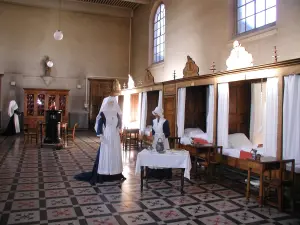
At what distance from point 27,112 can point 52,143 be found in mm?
5043

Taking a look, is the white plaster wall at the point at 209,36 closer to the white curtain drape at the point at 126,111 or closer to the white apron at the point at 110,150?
the white curtain drape at the point at 126,111

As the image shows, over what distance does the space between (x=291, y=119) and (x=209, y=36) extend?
507cm

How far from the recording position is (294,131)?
4.81 metres

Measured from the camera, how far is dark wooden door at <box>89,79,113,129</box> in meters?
15.8

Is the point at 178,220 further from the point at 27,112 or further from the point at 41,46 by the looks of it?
the point at 41,46

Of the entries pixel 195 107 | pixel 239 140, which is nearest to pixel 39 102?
pixel 195 107

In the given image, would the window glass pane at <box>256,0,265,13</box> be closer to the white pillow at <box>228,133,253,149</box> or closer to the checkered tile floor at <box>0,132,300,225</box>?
the white pillow at <box>228,133,253,149</box>

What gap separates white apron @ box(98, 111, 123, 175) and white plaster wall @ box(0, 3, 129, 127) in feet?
33.9

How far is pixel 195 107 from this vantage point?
8680 millimetres

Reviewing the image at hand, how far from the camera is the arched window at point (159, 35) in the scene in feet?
41.8

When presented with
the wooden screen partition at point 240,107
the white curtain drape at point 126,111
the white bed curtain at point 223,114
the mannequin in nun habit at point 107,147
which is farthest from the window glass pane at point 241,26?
the white curtain drape at point 126,111

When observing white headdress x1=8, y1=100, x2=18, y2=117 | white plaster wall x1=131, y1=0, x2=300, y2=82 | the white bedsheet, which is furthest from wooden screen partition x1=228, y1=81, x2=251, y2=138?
white headdress x1=8, y1=100, x2=18, y2=117

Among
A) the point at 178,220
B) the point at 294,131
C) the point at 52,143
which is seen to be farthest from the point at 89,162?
the point at 294,131

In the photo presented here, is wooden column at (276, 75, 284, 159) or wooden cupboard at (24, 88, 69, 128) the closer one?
wooden column at (276, 75, 284, 159)
